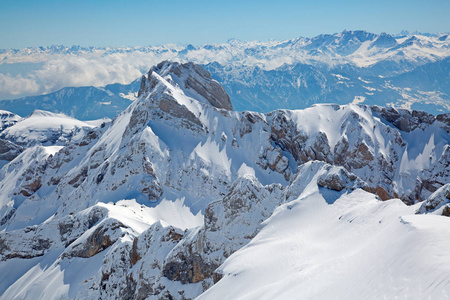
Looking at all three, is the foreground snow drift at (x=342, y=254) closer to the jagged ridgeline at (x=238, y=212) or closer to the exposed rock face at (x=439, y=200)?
the jagged ridgeline at (x=238, y=212)

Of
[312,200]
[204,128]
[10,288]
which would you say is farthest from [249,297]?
[204,128]

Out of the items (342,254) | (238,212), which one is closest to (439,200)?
(342,254)

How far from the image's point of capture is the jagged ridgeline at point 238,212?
3512 centimetres

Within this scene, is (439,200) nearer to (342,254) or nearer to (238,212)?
(342,254)

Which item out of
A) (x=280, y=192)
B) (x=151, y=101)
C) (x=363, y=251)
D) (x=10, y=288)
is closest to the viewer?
(x=363, y=251)

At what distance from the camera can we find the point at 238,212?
2704 inches

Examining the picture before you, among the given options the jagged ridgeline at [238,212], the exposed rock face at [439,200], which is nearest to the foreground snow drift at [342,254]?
the jagged ridgeline at [238,212]

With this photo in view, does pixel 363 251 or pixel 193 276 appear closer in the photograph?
pixel 363 251

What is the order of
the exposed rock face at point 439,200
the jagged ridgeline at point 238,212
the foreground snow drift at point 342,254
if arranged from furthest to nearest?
the exposed rock face at point 439,200 → the jagged ridgeline at point 238,212 → the foreground snow drift at point 342,254

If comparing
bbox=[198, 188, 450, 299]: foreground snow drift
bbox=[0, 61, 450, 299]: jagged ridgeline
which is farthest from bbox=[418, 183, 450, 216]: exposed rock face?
bbox=[198, 188, 450, 299]: foreground snow drift

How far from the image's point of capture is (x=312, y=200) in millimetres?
60781

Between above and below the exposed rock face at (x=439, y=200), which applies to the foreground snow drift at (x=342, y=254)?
below

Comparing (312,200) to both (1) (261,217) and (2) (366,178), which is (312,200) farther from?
(2) (366,178)

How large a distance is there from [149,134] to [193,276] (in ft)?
355
